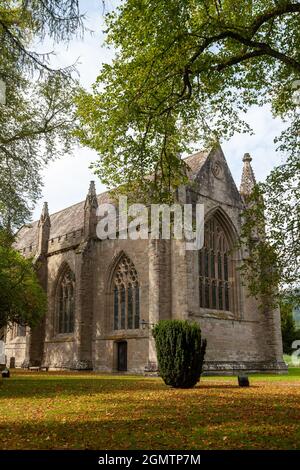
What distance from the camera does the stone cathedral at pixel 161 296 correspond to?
23.7 metres

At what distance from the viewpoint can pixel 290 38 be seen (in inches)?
526

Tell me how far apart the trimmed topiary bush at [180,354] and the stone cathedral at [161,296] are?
6.88 m

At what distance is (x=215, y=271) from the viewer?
26953 millimetres

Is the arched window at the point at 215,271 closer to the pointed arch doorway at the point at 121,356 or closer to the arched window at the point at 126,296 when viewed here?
the arched window at the point at 126,296

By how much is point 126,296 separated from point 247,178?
12299 millimetres

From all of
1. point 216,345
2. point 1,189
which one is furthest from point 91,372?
point 1,189

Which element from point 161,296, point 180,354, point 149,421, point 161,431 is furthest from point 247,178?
point 161,431

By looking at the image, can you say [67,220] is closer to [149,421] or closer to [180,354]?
[180,354]

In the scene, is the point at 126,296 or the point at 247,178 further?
the point at 247,178

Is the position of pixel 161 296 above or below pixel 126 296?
below

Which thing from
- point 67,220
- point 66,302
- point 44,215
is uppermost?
point 67,220

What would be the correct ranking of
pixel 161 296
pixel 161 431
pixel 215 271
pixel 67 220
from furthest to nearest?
pixel 67 220
pixel 215 271
pixel 161 296
pixel 161 431

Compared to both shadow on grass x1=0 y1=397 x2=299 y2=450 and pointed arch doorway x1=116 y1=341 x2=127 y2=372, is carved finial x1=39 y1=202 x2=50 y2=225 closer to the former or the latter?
pointed arch doorway x1=116 y1=341 x2=127 y2=372
